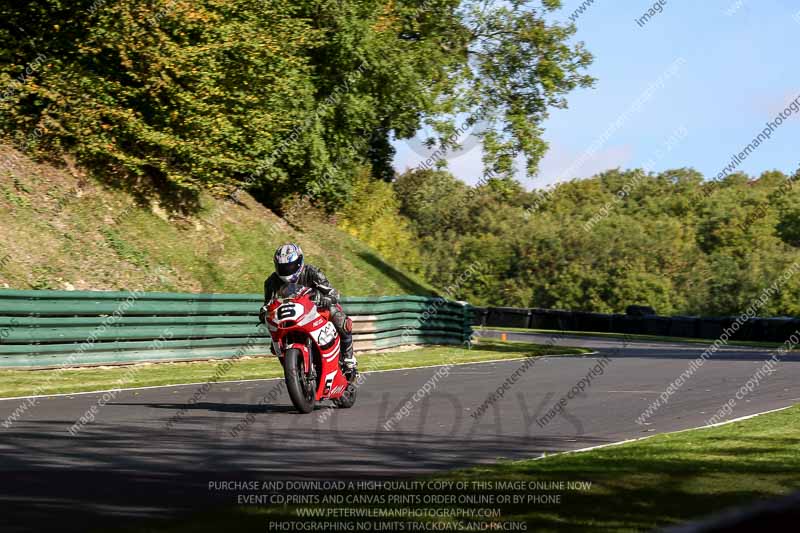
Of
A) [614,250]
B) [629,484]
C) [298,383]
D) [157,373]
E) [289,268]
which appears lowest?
[629,484]

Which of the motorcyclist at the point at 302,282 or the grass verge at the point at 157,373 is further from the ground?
the grass verge at the point at 157,373

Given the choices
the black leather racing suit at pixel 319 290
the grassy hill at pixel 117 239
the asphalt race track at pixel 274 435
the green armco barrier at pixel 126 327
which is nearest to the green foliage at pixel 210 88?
the grassy hill at pixel 117 239

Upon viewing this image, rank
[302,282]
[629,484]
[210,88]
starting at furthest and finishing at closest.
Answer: [210,88]
[302,282]
[629,484]

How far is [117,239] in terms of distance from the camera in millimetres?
26406

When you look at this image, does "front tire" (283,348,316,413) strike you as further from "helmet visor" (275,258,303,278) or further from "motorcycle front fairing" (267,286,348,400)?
"helmet visor" (275,258,303,278)

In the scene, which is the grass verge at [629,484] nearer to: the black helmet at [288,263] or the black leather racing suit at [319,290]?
the black leather racing suit at [319,290]

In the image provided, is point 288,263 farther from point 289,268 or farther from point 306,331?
point 306,331

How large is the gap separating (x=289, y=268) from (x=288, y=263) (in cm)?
6

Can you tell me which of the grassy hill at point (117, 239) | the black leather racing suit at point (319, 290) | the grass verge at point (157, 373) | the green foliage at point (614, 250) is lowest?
the black leather racing suit at point (319, 290)

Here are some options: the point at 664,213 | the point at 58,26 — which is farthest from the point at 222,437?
the point at 664,213

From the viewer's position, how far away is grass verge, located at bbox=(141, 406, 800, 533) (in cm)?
611

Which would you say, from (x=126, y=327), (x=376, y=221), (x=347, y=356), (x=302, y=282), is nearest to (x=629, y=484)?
(x=302, y=282)

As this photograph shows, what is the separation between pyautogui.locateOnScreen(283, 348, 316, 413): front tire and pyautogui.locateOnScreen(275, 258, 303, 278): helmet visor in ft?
2.87

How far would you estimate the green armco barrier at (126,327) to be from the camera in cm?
1814
